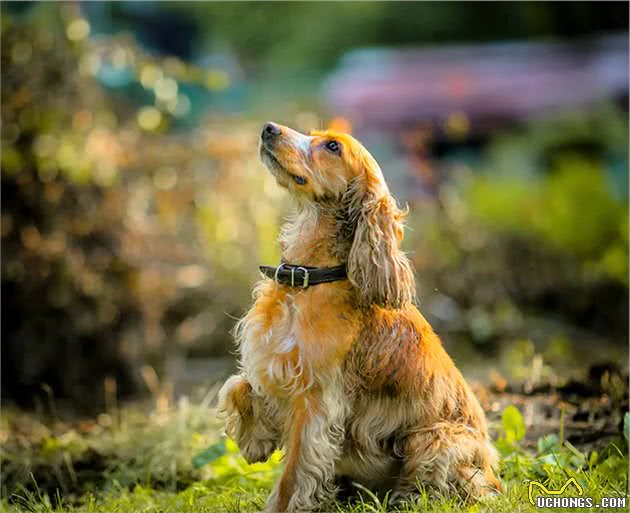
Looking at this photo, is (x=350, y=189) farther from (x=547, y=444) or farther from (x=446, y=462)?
(x=547, y=444)

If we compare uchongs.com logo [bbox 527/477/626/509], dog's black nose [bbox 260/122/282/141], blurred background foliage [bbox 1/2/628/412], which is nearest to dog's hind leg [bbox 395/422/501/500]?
uchongs.com logo [bbox 527/477/626/509]

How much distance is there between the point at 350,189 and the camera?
4.27 m

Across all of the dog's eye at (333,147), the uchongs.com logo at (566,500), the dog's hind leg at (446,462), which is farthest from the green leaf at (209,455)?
the dog's eye at (333,147)

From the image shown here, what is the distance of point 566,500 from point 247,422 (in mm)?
1459

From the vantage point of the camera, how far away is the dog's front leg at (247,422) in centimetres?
433

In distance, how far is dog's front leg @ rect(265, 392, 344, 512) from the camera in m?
3.95

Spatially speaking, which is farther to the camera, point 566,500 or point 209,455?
point 209,455

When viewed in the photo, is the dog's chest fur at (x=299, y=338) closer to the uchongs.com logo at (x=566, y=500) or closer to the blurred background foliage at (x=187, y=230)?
the uchongs.com logo at (x=566, y=500)

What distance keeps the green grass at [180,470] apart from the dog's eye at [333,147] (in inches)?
60.0

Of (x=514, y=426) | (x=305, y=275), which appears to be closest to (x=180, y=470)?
(x=305, y=275)

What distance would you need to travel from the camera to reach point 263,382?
13.5ft

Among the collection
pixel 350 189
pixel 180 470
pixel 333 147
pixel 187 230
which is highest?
pixel 333 147

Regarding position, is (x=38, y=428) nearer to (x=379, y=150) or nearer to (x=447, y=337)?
(x=447, y=337)

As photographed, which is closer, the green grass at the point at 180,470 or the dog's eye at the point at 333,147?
the dog's eye at the point at 333,147
